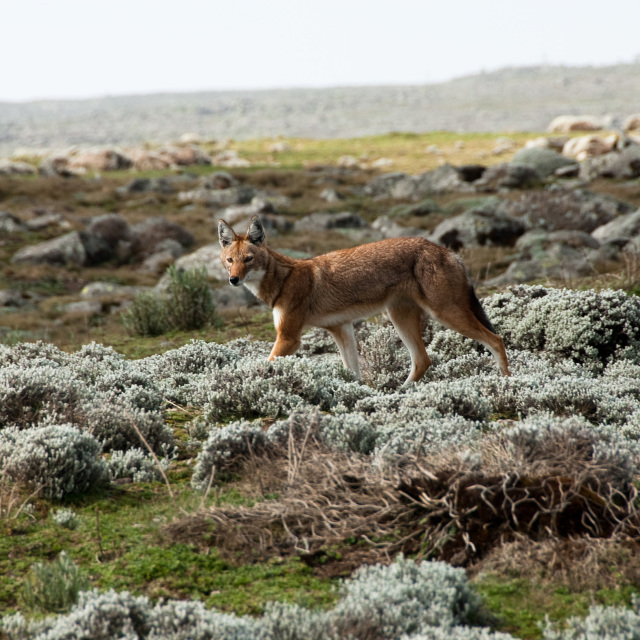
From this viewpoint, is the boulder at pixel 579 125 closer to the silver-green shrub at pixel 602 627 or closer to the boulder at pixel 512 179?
the boulder at pixel 512 179

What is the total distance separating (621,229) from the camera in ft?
65.7

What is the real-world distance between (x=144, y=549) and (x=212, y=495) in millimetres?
635

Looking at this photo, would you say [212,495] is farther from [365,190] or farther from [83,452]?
[365,190]

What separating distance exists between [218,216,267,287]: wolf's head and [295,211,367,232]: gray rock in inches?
791

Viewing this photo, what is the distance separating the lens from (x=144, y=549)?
396 cm

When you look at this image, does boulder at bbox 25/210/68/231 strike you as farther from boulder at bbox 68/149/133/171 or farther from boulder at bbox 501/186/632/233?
boulder at bbox 68/149/133/171

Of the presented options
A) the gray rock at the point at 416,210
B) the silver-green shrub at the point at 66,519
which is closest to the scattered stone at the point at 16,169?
the gray rock at the point at 416,210

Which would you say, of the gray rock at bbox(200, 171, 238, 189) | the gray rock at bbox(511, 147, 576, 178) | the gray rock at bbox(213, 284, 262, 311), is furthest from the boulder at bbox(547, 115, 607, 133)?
the gray rock at bbox(213, 284, 262, 311)

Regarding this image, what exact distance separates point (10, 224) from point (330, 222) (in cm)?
1233

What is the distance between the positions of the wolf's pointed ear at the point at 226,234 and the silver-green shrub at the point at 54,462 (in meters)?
3.09

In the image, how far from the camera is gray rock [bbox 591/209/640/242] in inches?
770

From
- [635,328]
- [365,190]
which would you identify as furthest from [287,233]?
[635,328]

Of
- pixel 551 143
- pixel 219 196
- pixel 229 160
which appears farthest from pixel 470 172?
pixel 229 160

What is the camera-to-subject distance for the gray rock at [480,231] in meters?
20.6
